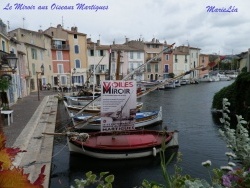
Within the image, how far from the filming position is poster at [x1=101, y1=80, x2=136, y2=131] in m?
11.3

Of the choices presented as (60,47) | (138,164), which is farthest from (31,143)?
(60,47)

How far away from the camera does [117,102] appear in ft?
37.8

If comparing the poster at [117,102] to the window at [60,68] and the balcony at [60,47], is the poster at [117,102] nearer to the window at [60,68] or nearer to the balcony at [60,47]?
the window at [60,68]

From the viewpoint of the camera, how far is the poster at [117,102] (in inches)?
Answer: 446

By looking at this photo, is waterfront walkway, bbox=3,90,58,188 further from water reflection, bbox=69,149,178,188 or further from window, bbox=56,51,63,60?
window, bbox=56,51,63,60

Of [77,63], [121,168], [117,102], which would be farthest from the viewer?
[77,63]

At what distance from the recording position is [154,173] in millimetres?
11383

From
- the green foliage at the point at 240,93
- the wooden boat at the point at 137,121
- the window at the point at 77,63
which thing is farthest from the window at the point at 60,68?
the green foliage at the point at 240,93

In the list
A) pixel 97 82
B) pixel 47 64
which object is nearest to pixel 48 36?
pixel 47 64

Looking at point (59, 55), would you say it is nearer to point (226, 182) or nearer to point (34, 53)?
point (34, 53)

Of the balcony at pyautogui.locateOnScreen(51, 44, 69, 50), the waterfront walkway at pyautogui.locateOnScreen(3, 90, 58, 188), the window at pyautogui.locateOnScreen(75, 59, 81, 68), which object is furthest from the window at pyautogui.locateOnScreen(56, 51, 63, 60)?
the waterfront walkway at pyautogui.locateOnScreen(3, 90, 58, 188)

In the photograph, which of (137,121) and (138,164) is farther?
(137,121)

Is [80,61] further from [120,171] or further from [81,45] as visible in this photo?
[120,171]

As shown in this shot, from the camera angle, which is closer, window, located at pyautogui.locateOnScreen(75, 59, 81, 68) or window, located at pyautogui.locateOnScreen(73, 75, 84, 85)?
window, located at pyautogui.locateOnScreen(73, 75, 84, 85)
